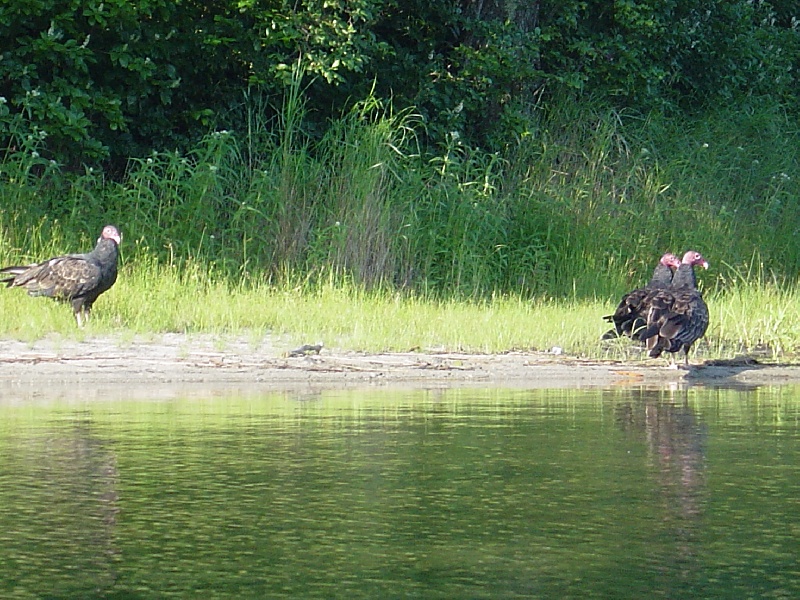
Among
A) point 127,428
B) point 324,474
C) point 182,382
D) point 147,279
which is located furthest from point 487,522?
point 147,279

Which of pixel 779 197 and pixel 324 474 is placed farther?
pixel 779 197

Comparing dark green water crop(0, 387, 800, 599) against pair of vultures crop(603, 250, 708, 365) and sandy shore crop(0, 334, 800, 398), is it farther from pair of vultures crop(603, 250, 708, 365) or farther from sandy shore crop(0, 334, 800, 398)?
pair of vultures crop(603, 250, 708, 365)

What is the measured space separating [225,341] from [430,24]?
7.99 m

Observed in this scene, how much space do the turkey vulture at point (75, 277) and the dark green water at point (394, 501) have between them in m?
3.39

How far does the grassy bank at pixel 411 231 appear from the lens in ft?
42.2

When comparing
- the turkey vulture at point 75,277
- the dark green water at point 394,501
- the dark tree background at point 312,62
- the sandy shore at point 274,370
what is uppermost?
the dark tree background at point 312,62

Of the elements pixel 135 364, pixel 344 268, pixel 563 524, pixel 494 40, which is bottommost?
pixel 563 524

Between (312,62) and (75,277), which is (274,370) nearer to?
(75,277)

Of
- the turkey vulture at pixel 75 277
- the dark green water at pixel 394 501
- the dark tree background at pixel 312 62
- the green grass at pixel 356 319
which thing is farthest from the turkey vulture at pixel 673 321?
the dark tree background at pixel 312 62

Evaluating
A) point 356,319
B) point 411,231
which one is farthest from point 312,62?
point 356,319

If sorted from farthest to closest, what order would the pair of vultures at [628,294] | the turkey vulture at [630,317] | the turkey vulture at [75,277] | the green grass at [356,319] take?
1. the turkey vulture at [75,277]
2. the green grass at [356,319]
3. the turkey vulture at [630,317]
4. the pair of vultures at [628,294]

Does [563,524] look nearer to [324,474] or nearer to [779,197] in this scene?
[324,474]

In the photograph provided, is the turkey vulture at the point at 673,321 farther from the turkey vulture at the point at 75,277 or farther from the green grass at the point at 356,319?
the turkey vulture at the point at 75,277

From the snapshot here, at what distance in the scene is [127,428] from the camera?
782cm
